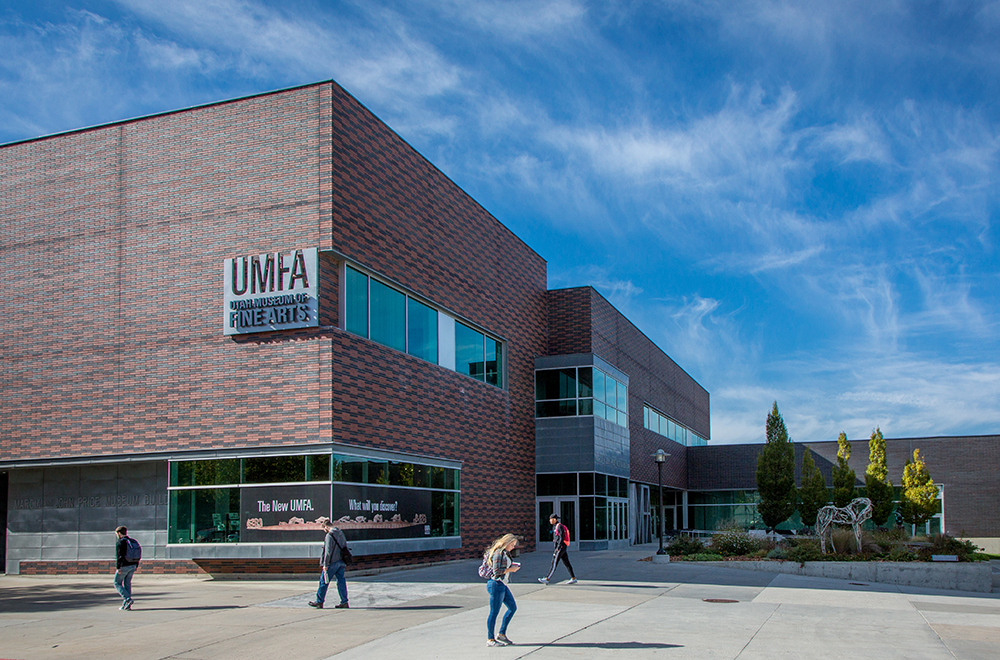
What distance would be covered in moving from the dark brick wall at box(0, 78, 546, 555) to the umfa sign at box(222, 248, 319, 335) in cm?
29

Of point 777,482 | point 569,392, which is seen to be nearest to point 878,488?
point 777,482

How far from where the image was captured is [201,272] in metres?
22.2

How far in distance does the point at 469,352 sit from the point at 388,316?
18.6 feet

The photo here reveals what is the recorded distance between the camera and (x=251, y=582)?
20359 mm

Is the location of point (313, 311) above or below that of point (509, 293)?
below

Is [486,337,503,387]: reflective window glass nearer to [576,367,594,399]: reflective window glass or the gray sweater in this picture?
[576,367,594,399]: reflective window glass

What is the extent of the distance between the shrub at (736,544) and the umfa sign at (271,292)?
14335 mm

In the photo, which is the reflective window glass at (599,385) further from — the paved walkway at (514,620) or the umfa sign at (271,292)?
the umfa sign at (271,292)

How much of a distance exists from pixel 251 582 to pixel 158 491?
149 inches

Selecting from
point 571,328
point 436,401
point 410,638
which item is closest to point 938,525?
point 571,328

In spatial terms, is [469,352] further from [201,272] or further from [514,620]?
[514,620]

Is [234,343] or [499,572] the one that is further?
[234,343]

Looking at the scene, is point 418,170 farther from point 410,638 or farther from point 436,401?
point 410,638

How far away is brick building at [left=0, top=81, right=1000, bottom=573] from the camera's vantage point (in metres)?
20.8
